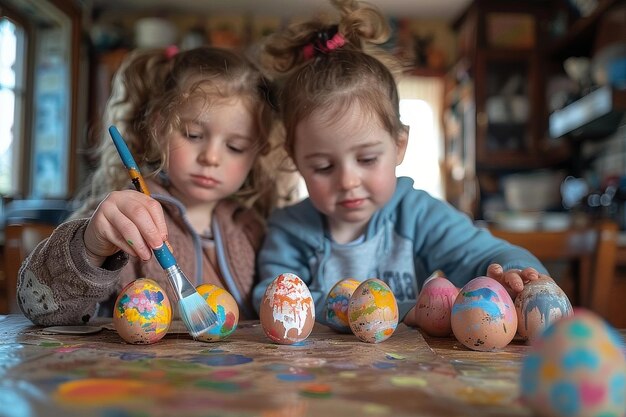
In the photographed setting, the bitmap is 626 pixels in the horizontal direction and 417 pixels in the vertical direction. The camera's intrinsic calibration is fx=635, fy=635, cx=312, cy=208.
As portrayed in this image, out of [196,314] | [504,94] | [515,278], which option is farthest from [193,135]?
[504,94]

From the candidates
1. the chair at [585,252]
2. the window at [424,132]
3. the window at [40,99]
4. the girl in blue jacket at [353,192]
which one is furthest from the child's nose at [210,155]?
the window at [424,132]

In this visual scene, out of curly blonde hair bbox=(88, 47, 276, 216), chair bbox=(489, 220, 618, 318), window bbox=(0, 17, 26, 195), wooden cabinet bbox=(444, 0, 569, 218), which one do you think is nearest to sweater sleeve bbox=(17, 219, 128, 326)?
curly blonde hair bbox=(88, 47, 276, 216)

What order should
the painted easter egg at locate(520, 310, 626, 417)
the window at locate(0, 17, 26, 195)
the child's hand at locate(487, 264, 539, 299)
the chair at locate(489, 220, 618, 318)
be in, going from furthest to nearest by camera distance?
the window at locate(0, 17, 26, 195) → the chair at locate(489, 220, 618, 318) → the child's hand at locate(487, 264, 539, 299) → the painted easter egg at locate(520, 310, 626, 417)

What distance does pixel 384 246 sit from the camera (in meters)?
1.25

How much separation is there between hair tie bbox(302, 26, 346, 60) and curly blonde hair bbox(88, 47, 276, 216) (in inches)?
4.3

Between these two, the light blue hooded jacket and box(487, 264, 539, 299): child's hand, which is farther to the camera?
the light blue hooded jacket

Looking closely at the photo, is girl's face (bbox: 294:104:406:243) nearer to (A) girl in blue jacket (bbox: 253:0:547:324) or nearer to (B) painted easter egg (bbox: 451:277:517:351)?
(A) girl in blue jacket (bbox: 253:0:547:324)

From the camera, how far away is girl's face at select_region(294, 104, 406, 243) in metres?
1.11

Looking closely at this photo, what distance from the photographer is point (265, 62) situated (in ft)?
4.42

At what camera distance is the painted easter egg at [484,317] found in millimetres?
748

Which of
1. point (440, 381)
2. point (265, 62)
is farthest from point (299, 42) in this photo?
point (440, 381)

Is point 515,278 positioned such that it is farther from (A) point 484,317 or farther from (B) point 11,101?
(B) point 11,101

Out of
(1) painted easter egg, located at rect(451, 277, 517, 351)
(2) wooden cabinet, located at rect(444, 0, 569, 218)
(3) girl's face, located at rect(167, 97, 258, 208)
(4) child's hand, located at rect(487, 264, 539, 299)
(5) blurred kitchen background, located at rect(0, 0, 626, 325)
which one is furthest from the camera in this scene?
(2) wooden cabinet, located at rect(444, 0, 569, 218)

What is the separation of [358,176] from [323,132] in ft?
0.33
